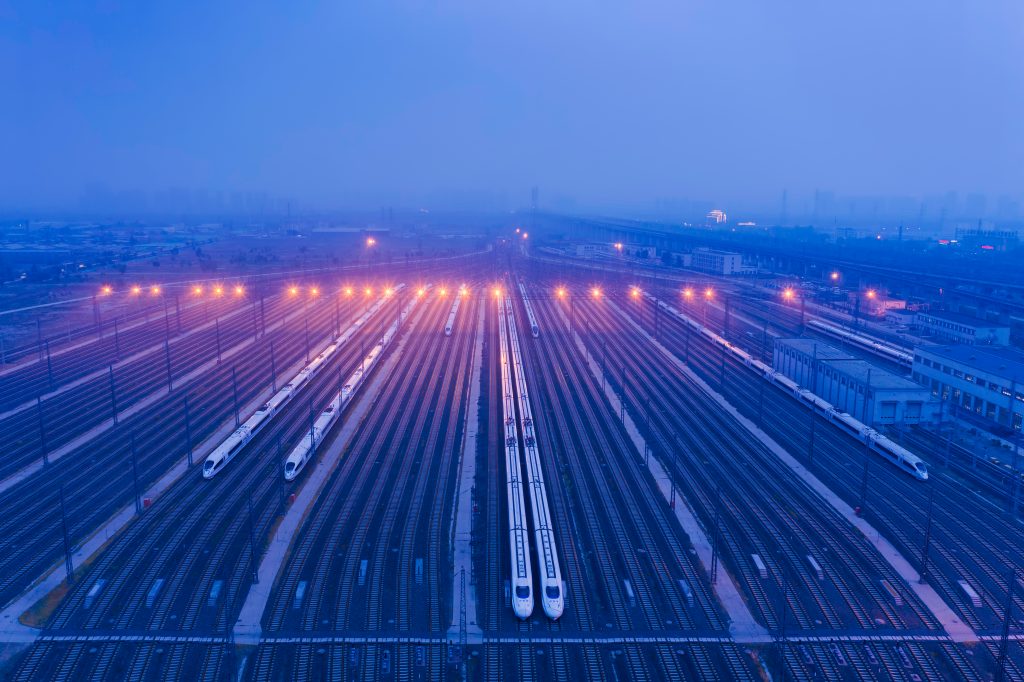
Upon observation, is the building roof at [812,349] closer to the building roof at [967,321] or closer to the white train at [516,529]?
the building roof at [967,321]

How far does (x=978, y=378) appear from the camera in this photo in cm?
1877

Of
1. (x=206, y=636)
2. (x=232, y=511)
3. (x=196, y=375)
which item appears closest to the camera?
(x=206, y=636)

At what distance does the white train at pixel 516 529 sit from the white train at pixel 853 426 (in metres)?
8.05

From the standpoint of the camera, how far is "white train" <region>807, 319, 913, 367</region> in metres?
23.5

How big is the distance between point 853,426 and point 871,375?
9.37 ft

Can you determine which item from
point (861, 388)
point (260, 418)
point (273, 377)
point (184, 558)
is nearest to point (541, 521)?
point (184, 558)

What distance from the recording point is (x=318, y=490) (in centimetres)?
1366

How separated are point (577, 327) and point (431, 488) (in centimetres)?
1745

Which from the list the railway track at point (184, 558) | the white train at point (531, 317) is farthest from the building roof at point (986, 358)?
the railway track at point (184, 558)

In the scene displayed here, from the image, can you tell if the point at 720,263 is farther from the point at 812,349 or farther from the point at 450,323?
the point at 812,349

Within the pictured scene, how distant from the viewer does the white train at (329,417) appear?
14.3 metres

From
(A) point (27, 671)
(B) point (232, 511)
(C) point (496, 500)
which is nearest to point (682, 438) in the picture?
(C) point (496, 500)

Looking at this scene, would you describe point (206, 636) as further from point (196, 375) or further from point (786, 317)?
Result: point (786, 317)

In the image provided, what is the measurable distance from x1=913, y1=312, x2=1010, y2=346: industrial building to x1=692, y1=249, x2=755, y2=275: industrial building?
21509 millimetres
